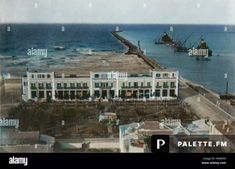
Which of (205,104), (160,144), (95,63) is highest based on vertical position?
(95,63)

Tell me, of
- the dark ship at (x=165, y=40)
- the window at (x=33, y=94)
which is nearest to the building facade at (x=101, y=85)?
the window at (x=33, y=94)

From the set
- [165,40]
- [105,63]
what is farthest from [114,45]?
[165,40]

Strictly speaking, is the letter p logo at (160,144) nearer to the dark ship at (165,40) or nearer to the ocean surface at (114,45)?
the ocean surface at (114,45)

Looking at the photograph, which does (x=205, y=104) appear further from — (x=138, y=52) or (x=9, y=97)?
(x=9, y=97)

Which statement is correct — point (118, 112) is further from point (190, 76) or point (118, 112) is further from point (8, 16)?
point (8, 16)

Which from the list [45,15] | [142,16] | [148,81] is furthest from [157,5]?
[45,15]
